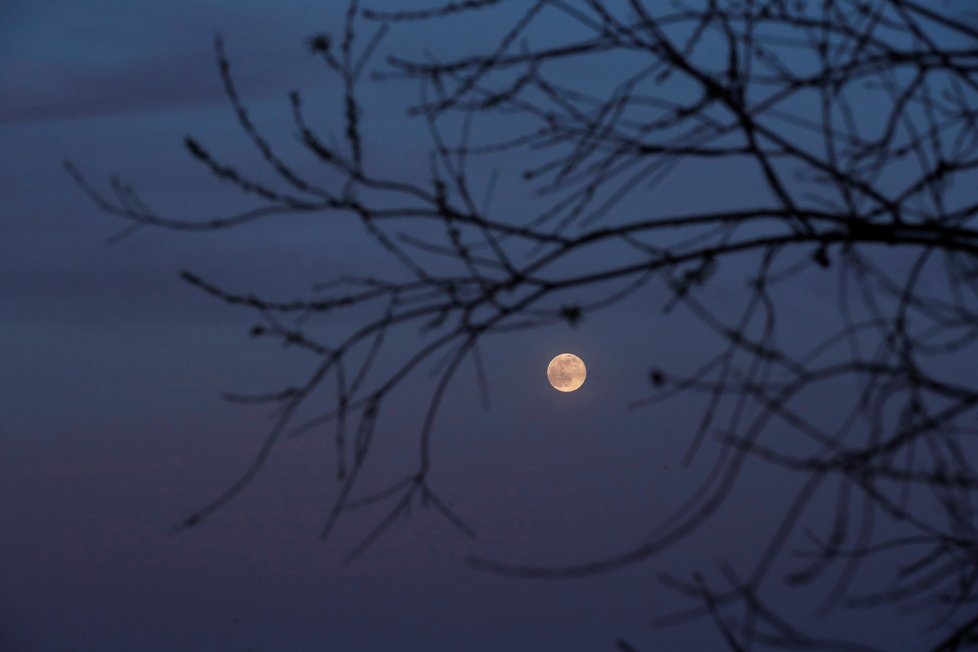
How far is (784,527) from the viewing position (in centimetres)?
248

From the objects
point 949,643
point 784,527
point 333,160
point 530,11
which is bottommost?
point 949,643

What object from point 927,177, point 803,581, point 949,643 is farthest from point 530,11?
point 949,643

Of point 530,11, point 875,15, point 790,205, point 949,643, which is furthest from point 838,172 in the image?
point 949,643

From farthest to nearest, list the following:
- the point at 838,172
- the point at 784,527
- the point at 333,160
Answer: the point at 838,172
the point at 333,160
the point at 784,527

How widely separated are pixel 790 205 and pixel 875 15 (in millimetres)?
622

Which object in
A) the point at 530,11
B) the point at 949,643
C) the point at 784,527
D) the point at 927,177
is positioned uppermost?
the point at 530,11

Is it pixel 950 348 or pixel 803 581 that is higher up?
pixel 950 348

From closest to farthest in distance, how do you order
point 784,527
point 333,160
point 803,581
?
1. point 784,527
2. point 803,581
3. point 333,160

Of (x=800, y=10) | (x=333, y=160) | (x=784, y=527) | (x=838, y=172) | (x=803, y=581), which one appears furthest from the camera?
(x=800, y=10)

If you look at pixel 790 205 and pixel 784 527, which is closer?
pixel 784 527

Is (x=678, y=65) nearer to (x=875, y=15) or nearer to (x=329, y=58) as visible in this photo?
(x=875, y=15)

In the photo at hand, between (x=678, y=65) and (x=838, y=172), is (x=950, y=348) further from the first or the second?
(x=678, y=65)

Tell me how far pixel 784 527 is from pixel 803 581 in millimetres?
329

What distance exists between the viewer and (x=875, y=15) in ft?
10.8
